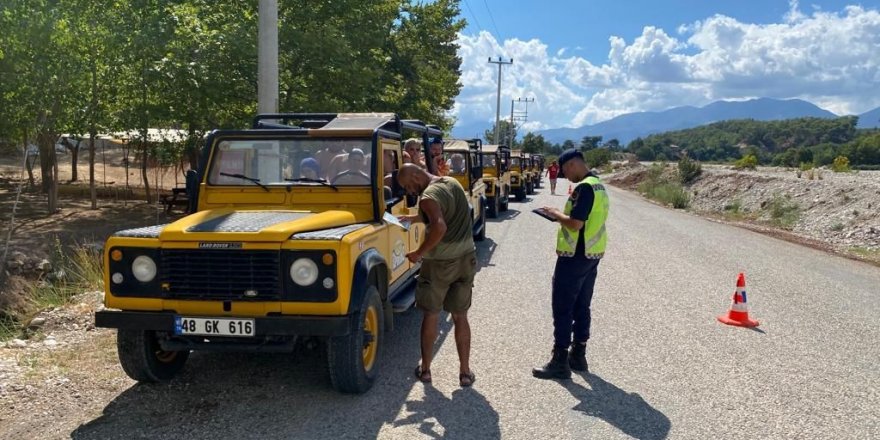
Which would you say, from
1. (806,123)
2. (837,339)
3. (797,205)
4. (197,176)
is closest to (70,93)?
(197,176)

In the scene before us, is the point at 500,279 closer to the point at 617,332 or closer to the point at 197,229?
the point at 617,332

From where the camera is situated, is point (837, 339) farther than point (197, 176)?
Yes

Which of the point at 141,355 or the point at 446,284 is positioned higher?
the point at 446,284

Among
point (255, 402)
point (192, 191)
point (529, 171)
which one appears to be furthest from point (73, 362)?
point (529, 171)

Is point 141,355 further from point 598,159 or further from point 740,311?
point 598,159

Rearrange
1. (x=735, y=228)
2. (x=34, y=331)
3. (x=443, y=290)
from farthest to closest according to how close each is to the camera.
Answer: (x=735, y=228)
(x=34, y=331)
(x=443, y=290)

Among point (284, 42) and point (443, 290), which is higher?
point (284, 42)

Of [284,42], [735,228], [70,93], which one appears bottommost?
[735,228]

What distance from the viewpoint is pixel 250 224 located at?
457 centimetres

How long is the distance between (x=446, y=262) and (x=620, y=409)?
5.18ft

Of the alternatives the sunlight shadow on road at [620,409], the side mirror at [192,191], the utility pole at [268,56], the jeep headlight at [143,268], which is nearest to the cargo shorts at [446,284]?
the sunlight shadow on road at [620,409]

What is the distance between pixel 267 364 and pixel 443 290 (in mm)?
1624

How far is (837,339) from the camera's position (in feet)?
21.1

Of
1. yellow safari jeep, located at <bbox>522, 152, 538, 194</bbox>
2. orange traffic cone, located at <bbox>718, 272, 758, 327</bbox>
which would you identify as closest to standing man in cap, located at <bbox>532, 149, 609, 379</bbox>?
orange traffic cone, located at <bbox>718, 272, 758, 327</bbox>
